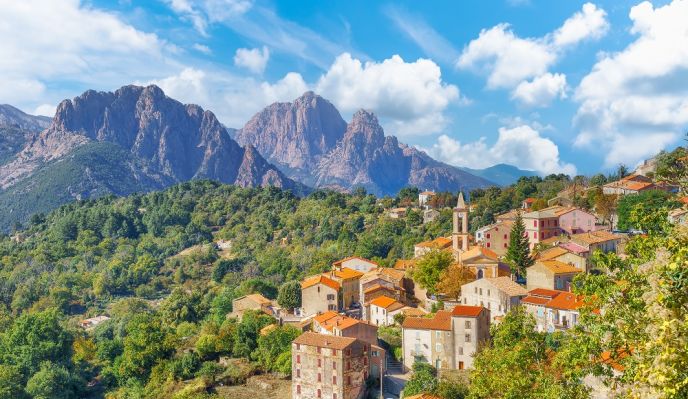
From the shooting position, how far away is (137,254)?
11575 cm

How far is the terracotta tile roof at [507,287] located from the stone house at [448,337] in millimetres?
3250

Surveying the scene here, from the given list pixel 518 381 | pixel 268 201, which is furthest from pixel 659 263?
pixel 268 201

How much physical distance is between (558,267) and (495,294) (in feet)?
21.4

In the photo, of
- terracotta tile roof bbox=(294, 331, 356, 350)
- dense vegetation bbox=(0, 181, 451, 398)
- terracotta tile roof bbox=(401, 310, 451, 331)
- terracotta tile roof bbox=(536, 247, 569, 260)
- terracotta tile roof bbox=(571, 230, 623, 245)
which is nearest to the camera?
terracotta tile roof bbox=(294, 331, 356, 350)

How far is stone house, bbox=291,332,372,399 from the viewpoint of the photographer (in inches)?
1547

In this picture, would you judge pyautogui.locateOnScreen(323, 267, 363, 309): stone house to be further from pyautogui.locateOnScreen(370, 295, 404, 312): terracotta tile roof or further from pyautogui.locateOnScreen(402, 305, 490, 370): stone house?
pyautogui.locateOnScreen(402, 305, 490, 370): stone house

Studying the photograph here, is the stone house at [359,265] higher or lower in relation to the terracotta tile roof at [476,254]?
lower

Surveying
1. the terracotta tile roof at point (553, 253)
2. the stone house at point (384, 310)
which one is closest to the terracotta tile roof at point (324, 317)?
the stone house at point (384, 310)

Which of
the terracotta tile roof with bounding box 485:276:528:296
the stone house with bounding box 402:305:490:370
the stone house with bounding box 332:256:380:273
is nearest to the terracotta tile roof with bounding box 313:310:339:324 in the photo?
the stone house with bounding box 402:305:490:370

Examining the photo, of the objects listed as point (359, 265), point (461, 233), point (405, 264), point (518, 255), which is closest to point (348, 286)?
point (405, 264)

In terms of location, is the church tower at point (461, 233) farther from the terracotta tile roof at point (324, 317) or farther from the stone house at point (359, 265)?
the terracotta tile roof at point (324, 317)

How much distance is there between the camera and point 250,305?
6038cm

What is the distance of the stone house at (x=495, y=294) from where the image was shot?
43156mm

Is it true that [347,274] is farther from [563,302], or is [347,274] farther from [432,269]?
[563,302]
